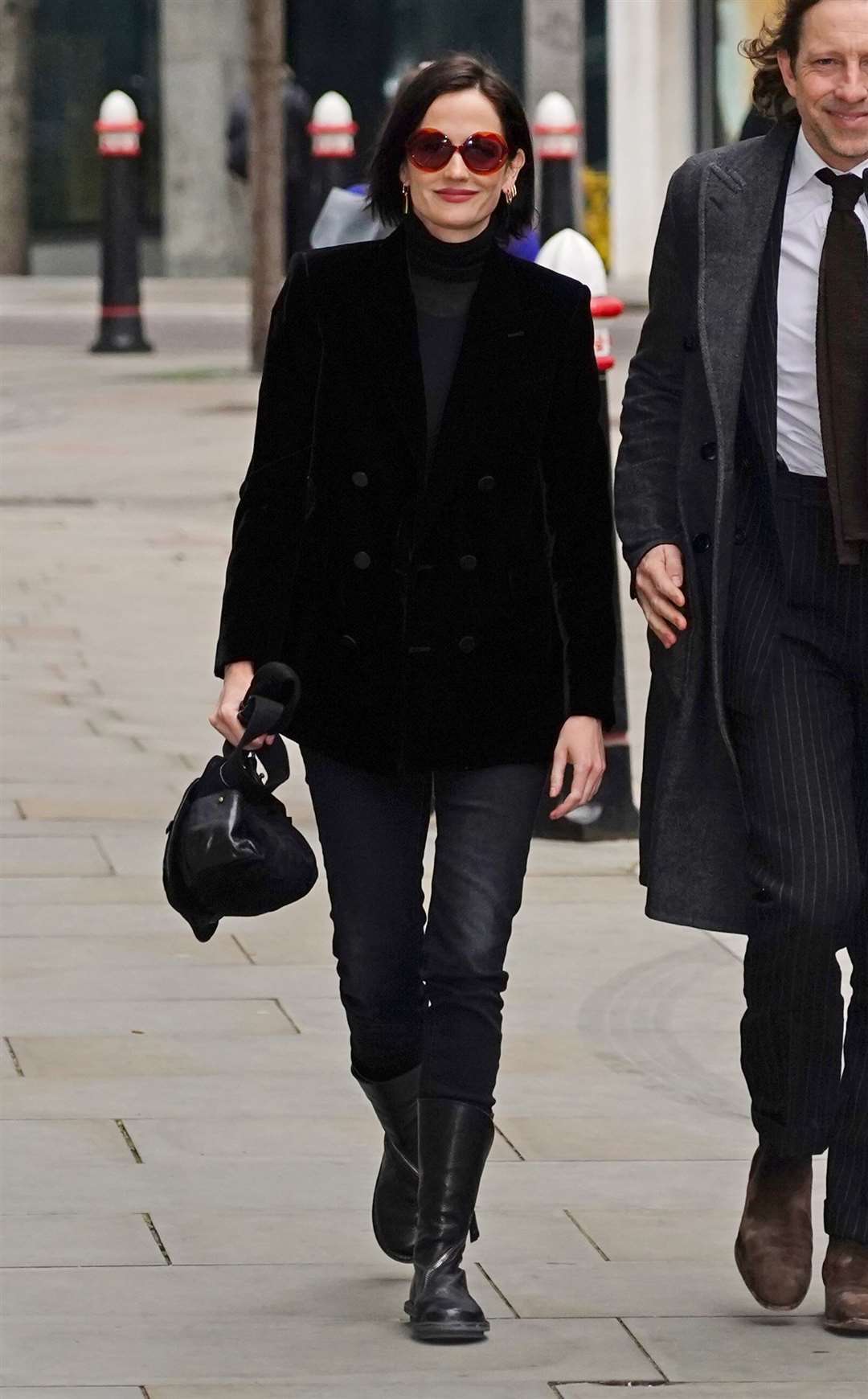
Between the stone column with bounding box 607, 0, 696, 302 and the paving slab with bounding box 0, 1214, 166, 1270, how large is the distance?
20.6m

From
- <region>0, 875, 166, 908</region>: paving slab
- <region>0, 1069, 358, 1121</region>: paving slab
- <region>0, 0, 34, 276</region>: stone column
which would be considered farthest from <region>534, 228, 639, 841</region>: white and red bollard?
<region>0, 0, 34, 276</region>: stone column

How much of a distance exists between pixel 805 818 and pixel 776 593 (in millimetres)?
286

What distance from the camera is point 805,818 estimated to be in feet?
13.3

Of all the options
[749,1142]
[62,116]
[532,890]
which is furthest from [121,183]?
[749,1142]

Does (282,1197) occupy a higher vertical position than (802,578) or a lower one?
lower

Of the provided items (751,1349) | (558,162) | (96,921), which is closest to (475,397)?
(751,1349)

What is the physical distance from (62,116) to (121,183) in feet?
27.6

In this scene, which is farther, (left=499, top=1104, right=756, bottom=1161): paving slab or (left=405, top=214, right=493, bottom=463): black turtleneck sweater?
(left=499, top=1104, right=756, bottom=1161): paving slab

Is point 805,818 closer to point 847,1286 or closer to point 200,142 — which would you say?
point 847,1286

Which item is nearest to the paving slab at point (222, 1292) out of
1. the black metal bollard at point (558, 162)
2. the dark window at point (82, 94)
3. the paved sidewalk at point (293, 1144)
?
the paved sidewalk at point (293, 1144)

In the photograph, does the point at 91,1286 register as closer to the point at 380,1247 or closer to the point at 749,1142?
the point at 380,1247

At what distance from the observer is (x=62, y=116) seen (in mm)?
27516

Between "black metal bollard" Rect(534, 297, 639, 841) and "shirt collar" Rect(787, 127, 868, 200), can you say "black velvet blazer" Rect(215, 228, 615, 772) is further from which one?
"black metal bollard" Rect(534, 297, 639, 841)

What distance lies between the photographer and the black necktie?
3957 mm
